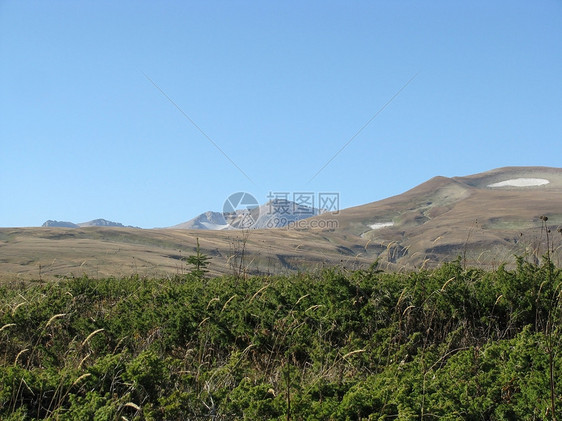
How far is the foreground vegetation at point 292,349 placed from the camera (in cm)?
420

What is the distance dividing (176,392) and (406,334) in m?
3.41

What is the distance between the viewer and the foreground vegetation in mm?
4195

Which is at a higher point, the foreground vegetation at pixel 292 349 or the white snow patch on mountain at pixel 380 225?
the white snow patch on mountain at pixel 380 225

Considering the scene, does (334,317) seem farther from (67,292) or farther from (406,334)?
(67,292)

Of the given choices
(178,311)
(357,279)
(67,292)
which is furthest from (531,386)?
(67,292)

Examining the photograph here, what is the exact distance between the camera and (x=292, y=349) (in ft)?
20.6

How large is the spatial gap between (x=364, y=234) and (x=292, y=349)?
107 meters

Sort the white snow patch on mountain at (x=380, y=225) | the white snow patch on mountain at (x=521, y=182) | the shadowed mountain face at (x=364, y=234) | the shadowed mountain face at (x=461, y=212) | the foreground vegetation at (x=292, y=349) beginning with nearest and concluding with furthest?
1. the foreground vegetation at (x=292, y=349)
2. the shadowed mountain face at (x=364, y=234)
3. the shadowed mountain face at (x=461, y=212)
4. the white snow patch on mountain at (x=380, y=225)
5. the white snow patch on mountain at (x=521, y=182)

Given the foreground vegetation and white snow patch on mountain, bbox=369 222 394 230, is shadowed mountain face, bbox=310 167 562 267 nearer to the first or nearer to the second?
white snow patch on mountain, bbox=369 222 394 230

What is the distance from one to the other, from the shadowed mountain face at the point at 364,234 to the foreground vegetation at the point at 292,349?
21.7 m

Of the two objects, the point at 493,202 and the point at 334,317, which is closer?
the point at 334,317

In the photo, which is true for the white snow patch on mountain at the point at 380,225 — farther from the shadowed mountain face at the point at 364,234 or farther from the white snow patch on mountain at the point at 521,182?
the white snow patch on mountain at the point at 521,182

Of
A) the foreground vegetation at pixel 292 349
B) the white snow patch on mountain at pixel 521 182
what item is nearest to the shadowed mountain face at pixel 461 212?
the white snow patch on mountain at pixel 521 182

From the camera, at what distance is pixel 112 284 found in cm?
997
